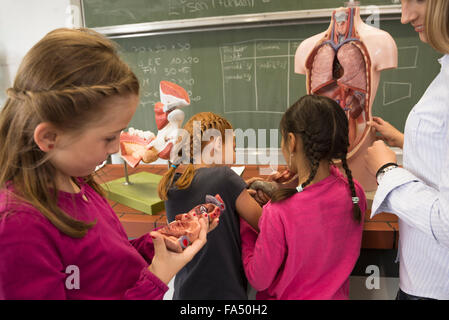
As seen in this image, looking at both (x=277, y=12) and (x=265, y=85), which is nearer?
(x=277, y=12)

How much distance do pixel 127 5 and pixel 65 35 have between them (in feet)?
6.04

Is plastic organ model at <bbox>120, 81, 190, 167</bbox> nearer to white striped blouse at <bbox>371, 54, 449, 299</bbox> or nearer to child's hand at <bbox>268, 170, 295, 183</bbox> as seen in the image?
child's hand at <bbox>268, 170, 295, 183</bbox>

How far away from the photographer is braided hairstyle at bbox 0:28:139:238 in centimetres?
49

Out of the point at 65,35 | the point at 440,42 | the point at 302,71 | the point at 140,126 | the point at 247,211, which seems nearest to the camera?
the point at 65,35

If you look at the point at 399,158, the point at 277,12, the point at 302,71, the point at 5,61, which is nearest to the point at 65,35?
the point at 302,71

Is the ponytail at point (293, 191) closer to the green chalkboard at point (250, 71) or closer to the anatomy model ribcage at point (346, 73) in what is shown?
the anatomy model ribcage at point (346, 73)

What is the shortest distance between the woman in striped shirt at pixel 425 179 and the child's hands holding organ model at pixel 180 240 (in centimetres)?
39

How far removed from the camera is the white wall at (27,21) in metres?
2.23

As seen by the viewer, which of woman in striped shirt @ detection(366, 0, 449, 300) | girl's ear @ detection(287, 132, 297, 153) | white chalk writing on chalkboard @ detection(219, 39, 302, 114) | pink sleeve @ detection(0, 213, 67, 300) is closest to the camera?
pink sleeve @ detection(0, 213, 67, 300)

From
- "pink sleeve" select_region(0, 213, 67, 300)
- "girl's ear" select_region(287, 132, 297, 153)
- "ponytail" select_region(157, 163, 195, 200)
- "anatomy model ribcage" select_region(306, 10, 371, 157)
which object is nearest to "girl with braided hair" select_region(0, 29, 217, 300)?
"pink sleeve" select_region(0, 213, 67, 300)

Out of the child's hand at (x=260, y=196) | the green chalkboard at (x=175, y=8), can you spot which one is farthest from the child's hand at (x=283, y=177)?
the green chalkboard at (x=175, y=8)

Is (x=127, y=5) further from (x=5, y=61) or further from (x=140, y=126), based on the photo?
(x=5, y=61)

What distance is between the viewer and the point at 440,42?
2.07ft

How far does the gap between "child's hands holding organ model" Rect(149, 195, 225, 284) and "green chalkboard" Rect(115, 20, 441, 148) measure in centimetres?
135
